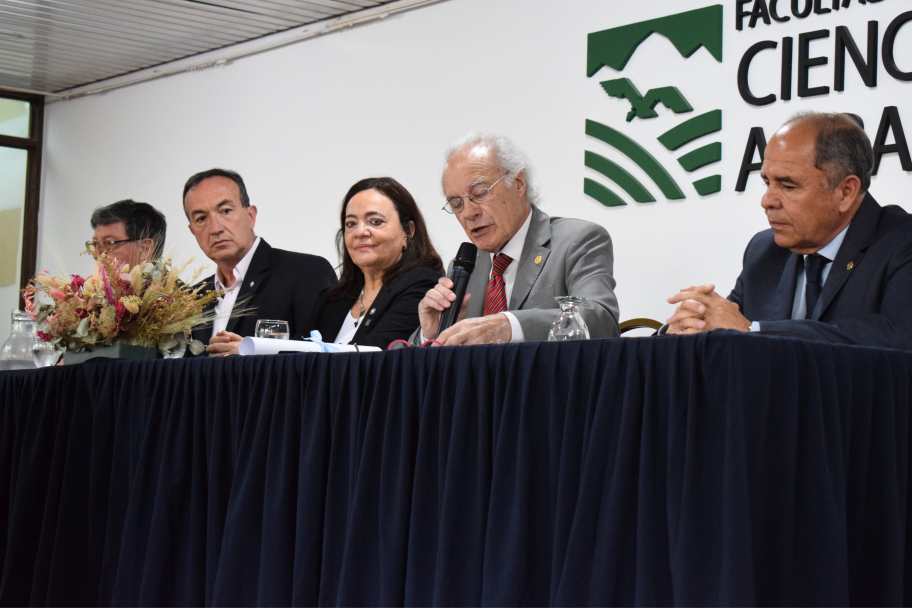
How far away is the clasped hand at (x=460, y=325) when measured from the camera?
213 centimetres

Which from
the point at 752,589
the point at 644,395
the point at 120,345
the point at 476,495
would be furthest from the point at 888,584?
the point at 120,345

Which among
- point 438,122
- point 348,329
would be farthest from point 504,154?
point 438,122

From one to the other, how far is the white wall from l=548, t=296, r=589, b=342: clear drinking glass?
7.02 ft

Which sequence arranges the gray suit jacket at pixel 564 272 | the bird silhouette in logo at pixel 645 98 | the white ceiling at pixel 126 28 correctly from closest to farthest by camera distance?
1. the gray suit jacket at pixel 564 272
2. the bird silhouette in logo at pixel 645 98
3. the white ceiling at pixel 126 28

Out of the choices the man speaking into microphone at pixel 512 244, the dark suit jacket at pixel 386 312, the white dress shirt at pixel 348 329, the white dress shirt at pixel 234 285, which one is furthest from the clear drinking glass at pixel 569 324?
the white dress shirt at pixel 234 285

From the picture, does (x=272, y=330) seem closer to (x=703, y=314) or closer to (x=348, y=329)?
(x=348, y=329)

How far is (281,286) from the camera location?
147 inches

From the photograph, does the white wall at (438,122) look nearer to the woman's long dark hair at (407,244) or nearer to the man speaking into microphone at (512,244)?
the woman's long dark hair at (407,244)

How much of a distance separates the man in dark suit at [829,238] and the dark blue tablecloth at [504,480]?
49 centimetres

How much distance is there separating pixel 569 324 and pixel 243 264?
2.23 m

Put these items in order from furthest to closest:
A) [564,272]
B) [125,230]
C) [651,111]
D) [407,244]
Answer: [125,230] → [651,111] → [407,244] → [564,272]

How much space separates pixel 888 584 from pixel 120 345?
191 cm

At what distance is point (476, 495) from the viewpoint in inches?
66.8

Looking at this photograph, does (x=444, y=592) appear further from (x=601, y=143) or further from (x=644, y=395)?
(x=601, y=143)
